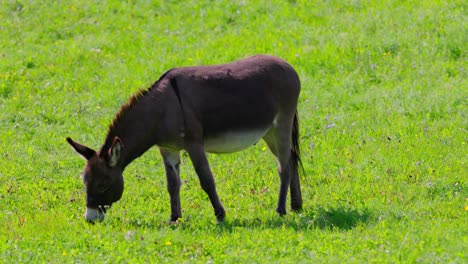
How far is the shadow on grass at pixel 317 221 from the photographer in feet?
30.2

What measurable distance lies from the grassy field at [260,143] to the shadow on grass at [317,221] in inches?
1.2

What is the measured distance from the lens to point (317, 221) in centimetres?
935

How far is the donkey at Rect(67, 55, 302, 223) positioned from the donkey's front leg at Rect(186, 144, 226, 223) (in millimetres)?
10

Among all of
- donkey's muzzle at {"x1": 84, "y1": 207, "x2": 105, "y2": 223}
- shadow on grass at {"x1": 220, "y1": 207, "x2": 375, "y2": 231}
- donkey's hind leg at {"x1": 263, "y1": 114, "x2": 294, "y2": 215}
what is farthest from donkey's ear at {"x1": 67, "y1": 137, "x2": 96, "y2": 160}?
donkey's hind leg at {"x1": 263, "y1": 114, "x2": 294, "y2": 215}

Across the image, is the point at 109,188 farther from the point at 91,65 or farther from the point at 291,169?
the point at 91,65

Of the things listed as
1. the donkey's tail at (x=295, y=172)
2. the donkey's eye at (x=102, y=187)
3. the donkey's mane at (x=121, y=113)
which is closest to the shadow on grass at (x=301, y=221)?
the donkey's eye at (x=102, y=187)

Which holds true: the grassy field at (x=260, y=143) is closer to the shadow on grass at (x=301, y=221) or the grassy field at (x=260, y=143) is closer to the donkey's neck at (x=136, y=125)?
the shadow on grass at (x=301, y=221)

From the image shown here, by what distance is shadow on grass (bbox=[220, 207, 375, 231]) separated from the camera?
920 cm

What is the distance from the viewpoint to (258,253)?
8.24 metres

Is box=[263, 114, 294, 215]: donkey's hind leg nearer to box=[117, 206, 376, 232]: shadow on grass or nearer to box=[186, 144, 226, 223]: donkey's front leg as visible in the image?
box=[117, 206, 376, 232]: shadow on grass

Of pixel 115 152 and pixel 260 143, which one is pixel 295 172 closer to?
pixel 115 152

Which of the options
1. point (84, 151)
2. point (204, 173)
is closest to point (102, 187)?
point (84, 151)

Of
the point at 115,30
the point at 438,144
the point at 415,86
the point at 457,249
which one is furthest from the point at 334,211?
the point at 115,30

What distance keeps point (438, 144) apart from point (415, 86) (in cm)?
245
